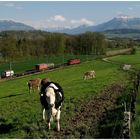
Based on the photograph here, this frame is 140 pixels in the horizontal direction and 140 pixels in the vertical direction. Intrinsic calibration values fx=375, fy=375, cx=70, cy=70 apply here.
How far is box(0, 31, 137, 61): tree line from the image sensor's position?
100 meters

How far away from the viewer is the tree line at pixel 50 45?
100 meters

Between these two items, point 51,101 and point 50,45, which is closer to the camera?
point 51,101

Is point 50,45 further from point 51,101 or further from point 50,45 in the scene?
point 51,101

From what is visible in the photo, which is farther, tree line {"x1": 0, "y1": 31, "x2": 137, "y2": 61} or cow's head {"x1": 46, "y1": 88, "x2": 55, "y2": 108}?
tree line {"x1": 0, "y1": 31, "x2": 137, "y2": 61}

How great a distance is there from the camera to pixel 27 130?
48.1 feet

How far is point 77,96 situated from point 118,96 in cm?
266

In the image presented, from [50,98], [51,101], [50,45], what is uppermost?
[50,45]

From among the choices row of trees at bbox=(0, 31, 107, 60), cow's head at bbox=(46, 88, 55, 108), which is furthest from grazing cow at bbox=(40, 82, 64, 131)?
row of trees at bbox=(0, 31, 107, 60)

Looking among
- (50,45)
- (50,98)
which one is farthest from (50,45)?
(50,98)

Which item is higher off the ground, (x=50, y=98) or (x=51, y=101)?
(x=50, y=98)

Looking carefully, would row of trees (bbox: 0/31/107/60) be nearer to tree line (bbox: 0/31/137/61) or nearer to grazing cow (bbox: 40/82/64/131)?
tree line (bbox: 0/31/137/61)

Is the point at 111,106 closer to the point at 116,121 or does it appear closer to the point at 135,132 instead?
the point at 116,121

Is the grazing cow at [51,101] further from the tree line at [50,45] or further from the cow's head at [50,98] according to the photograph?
the tree line at [50,45]

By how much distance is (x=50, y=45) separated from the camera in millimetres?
116438
